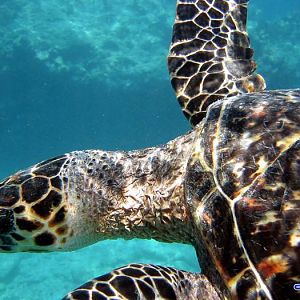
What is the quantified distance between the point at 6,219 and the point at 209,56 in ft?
8.67

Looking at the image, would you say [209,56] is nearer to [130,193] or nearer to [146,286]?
[130,193]

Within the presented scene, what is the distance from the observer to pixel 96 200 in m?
3.41

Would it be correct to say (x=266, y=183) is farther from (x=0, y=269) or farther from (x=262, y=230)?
(x=0, y=269)

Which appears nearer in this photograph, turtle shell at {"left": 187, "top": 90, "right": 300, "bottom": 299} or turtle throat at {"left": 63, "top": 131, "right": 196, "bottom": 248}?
turtle shell at {"left": 187, "top": 90, "right": 300, "bottom": 299}

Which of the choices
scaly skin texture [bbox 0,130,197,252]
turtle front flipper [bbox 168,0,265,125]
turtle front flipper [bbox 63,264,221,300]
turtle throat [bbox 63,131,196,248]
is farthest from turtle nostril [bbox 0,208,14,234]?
turtle front flipper [bbox 168,0,265,125]

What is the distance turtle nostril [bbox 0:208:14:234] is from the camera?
2.99 metres

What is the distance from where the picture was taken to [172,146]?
339 cm

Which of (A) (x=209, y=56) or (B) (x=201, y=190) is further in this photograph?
(A) (x=209, y=56)

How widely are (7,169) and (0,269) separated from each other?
2775cm

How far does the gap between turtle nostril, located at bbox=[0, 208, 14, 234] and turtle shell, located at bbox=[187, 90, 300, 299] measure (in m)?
1.37

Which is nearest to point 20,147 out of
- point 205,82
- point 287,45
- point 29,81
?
point 29,81

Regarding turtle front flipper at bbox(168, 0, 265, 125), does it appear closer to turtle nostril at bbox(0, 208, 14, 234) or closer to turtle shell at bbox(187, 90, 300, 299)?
turtle shell at bbox(187, 90, 300, 299)

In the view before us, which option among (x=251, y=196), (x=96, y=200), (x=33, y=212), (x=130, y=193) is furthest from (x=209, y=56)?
(x=33, y=212)

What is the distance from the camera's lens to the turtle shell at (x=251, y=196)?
209 centimetres
